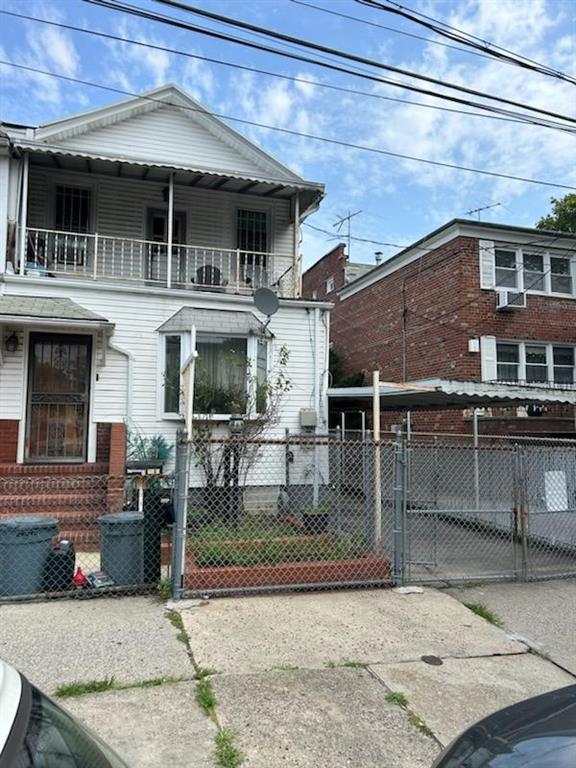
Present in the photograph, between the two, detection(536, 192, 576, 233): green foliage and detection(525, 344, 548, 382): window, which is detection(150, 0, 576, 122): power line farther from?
detection(536, 192, 576, 233): green foliage

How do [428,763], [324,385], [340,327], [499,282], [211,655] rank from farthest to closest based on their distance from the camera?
1. [340,327]
2. [499,282]
3. [324,385]
4. [211,655]
5. [428,763]

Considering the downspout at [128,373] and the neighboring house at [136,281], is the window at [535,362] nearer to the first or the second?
the neighboring house at [136,281]

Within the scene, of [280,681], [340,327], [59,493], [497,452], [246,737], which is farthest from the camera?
[340,327]

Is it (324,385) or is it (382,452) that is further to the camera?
A: (324,385)

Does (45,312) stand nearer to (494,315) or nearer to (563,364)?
(494,315)

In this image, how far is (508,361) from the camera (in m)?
14.4

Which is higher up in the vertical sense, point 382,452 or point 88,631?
point 382,452

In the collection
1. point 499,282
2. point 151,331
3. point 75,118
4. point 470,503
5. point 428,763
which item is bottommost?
point 428,763

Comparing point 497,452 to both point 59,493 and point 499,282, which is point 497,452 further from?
point 499,282

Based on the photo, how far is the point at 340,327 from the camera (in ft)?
68.9

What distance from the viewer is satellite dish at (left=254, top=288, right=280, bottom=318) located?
10.1 meters

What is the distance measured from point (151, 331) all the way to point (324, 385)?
139 inches

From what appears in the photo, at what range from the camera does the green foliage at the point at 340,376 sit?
62.1 feet

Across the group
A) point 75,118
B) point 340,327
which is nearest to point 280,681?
point 75,118
